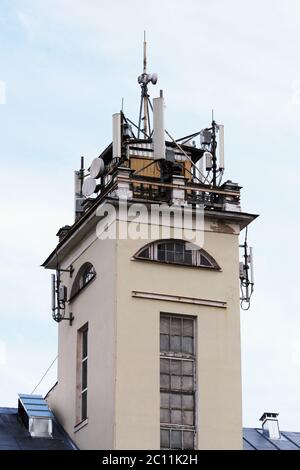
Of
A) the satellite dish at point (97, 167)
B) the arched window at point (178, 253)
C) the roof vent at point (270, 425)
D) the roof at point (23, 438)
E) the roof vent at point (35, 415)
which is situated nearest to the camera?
the arched window at point (178, 253)

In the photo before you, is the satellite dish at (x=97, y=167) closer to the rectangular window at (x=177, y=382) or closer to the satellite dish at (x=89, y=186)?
the satellite dish at (x=89, y=186)

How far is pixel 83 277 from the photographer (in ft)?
166

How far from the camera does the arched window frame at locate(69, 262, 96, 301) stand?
164 feet

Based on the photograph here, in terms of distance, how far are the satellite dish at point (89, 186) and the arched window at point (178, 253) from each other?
3.58 meters

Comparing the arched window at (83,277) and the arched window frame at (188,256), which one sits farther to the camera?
the arched window at (83,277)

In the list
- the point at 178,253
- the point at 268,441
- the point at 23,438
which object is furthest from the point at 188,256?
the point at 268,441

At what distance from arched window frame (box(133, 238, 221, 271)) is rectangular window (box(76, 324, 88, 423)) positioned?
326cm

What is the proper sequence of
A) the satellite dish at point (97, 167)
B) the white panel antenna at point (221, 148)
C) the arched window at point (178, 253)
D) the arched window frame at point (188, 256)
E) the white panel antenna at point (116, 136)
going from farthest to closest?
the white panel antenna at point (221, 148) → the satellite dish at point (97, 167) → the white panel antenna at point (116, 136) → the arched window at point (178, 253) → the arched window frame at point (188, 256)

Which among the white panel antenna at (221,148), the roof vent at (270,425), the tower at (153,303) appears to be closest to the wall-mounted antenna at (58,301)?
the tower at (153,303)

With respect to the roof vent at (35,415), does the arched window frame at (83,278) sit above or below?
above

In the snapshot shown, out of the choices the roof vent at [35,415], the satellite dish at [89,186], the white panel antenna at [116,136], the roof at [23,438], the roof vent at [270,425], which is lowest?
the roof at [23,438]

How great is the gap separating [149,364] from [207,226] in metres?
4.99

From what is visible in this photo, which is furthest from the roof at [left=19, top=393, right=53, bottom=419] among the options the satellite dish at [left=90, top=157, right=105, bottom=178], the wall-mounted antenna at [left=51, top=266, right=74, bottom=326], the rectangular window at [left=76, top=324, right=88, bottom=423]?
the satellite dish at [left=90, top=157, right=105, bottom=178]

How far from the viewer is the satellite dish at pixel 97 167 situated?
50.6 m
